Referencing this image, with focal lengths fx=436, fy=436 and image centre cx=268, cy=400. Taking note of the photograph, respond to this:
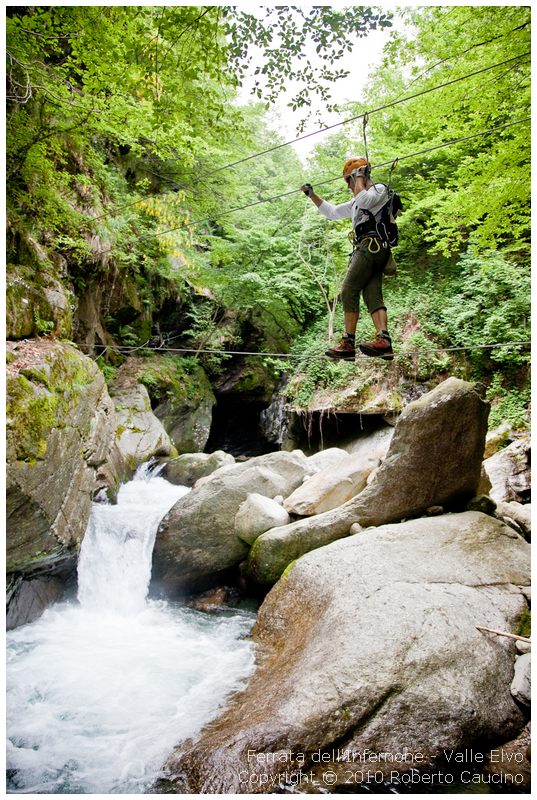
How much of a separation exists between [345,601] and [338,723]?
1276mm

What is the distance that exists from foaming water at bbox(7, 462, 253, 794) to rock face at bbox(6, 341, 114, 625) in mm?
876

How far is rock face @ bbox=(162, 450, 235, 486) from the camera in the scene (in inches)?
462

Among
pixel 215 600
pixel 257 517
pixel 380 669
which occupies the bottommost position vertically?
pixel 215 600

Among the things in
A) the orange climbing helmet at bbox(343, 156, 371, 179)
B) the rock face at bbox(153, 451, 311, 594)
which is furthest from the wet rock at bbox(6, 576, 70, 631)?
the orange climbing helmet at bbox(343, 156, 371, 179)

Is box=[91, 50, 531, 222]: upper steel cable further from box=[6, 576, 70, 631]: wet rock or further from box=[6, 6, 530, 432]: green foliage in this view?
box=[6, 576, 70, 631]: wet rock

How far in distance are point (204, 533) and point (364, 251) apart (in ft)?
18.5

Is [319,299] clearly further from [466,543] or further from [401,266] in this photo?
[466,543]

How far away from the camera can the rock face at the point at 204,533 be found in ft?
25.2

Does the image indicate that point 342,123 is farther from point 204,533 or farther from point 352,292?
point 204,533

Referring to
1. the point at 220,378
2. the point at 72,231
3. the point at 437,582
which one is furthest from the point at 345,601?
the point at 220,378

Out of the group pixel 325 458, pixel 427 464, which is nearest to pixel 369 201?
pixel 427 464

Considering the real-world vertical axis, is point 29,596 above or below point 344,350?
below

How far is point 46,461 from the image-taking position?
18.0ft

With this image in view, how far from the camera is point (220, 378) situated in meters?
17.5
